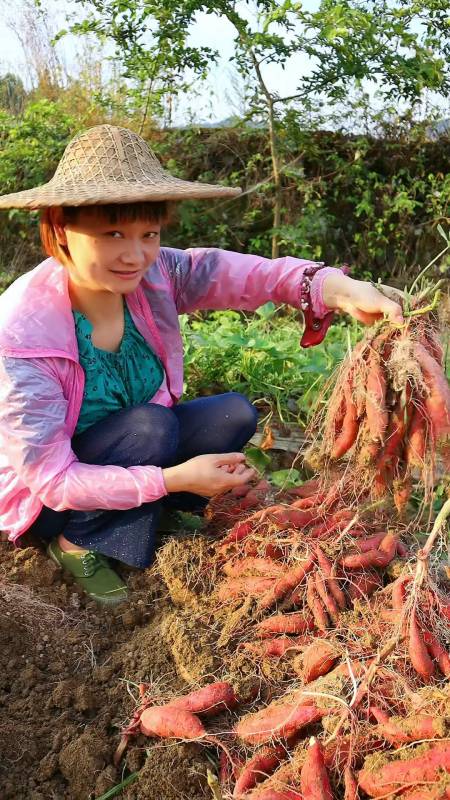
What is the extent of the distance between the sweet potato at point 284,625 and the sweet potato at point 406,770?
411mm

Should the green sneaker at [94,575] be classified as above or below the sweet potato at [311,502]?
below

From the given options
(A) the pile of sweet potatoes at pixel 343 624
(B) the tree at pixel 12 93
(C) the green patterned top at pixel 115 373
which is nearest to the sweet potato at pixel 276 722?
(A) the pile of sweet potatoes at pixel 343 624

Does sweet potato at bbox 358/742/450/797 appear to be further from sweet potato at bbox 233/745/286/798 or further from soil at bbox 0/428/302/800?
soil at bbox 0/428/302/800

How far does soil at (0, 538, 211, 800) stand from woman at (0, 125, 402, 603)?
8 centimetres

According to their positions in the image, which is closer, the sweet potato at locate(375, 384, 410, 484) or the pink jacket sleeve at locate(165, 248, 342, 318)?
the sweet potato at locate(375, 384, 410, 484)

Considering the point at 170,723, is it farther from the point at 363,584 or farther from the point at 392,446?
the point at 392,446

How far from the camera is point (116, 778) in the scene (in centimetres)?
153

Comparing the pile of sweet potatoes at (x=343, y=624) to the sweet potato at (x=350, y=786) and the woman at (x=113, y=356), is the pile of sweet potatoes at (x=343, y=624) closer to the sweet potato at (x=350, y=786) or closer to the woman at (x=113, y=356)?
the sweet potato at (x=350, y=786)

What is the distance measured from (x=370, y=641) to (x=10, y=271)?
205 inches

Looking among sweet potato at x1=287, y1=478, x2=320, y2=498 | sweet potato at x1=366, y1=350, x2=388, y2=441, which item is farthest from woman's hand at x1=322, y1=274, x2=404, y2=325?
sweet potato at x1=287, y1=478, x2=320, y2=498

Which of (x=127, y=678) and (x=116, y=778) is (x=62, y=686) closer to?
(x=127, y=678)

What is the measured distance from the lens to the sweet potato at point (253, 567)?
1889 millimetres

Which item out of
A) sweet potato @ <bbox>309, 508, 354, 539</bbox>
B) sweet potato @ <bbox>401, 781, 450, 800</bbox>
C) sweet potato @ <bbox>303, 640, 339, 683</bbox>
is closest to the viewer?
sweet potato @ <bbox>401, 781, 450, 800</bbox>

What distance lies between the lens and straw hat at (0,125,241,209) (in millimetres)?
1802
